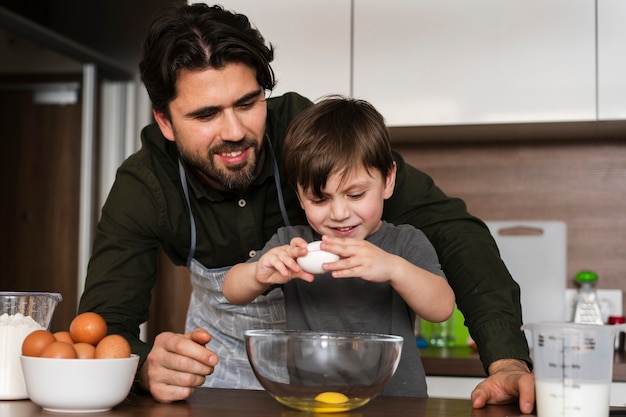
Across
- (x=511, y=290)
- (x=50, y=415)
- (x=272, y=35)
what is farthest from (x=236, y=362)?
(x=272, y=35)

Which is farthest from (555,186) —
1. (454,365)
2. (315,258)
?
(315,258)

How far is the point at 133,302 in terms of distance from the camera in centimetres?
149

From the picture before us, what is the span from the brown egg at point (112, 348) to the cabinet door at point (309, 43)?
1432mm

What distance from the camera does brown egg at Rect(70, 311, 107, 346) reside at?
3.48ft

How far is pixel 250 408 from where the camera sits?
1.07m

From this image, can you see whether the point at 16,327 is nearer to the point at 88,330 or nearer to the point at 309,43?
the point at 88,330

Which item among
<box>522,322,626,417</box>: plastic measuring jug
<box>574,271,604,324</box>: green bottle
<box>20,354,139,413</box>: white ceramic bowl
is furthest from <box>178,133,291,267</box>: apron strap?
<box>574,271,604,324</box>: green bottle

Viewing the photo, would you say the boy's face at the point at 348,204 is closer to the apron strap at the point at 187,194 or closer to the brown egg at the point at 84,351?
the apron strap at the point at 187,194

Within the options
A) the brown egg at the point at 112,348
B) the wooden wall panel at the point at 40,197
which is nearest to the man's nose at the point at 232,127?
the brown egg at the point at 112,348

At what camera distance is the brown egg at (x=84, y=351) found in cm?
103

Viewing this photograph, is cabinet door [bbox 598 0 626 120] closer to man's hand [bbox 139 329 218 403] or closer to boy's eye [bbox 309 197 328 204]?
boy's eye [bbox 309 197 328 204]

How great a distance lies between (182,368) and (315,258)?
0.74ft

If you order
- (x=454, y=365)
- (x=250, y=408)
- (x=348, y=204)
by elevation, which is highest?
(x=348, y=204)

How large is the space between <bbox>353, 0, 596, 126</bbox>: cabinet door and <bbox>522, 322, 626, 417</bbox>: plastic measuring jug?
1.41 m
